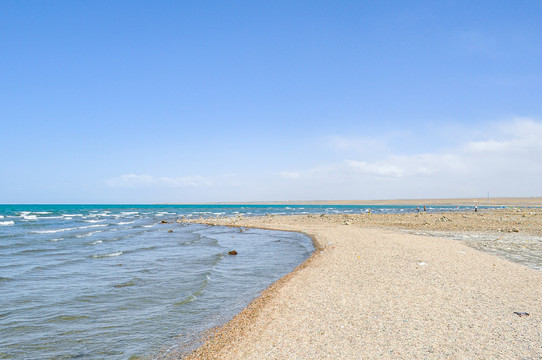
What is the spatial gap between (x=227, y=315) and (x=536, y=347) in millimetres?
7063

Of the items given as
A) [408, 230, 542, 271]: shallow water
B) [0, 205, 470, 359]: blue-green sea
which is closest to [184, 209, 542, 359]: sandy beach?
[0, 205, 470, 359]: blue-green sea

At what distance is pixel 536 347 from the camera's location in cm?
631

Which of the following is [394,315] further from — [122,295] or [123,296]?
[122,295]

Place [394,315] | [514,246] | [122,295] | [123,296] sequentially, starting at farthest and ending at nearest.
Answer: [514,246] → [122,295] → [123,296] → [394,315]

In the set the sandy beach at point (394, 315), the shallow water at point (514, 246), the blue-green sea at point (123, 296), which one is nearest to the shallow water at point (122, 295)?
the blue-green sea at point (123, 296)

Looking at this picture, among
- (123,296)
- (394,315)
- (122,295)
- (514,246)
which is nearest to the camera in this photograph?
(394,315)

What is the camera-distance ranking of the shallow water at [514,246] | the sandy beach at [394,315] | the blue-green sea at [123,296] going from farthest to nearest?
1. the shallow water at [514,246]
2. the blue-green sea at [123,296]
3. the sandy beach at [394,315]

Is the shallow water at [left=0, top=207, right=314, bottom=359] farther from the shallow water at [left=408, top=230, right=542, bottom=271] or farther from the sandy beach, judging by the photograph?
the shallow water at [left=408, top=230, right=542, bottom=271]

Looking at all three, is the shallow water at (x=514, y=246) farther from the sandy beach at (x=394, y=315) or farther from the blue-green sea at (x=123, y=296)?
the blue-green sea at (x=123, y=296)

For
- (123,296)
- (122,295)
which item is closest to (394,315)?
(123,296)

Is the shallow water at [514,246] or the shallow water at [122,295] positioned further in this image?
the shallow water at [514,246]

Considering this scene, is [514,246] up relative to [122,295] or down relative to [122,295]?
up

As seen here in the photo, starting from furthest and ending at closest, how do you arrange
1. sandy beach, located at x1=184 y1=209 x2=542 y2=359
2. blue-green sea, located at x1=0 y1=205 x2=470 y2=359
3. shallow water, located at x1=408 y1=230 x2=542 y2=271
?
shallow water, located at x1=408 y1=230 x2=542 y2=271 < blue-green sea, located at x1=0 y1=205 x2=470 y2=359 < sandy beach, located at x1=184 y1=209 x2=542 y2=359

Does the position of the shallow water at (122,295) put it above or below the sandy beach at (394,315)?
below
